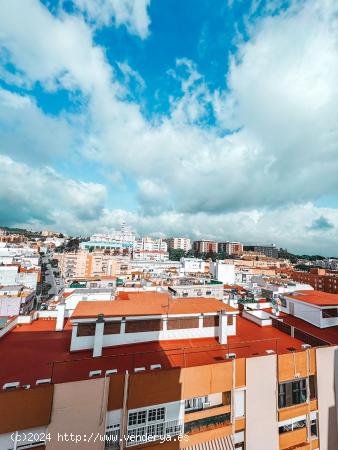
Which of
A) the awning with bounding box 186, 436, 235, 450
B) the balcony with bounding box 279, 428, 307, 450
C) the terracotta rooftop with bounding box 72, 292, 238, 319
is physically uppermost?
the terracotta rooftop with bounding box 72, 292, 238, 319

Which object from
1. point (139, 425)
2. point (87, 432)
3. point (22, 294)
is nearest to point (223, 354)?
point (139, 425)

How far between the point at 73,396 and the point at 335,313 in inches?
576

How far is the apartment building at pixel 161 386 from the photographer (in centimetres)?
605

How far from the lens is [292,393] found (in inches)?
336

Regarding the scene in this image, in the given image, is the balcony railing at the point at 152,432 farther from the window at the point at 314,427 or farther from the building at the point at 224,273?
the building at the point at 224,273

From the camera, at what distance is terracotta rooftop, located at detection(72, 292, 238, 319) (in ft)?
32.7

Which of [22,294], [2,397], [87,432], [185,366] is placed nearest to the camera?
[2,397]

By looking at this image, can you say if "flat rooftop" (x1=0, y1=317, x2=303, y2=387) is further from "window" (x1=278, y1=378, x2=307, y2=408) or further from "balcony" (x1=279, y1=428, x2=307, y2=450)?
"balcony" (x1=279, y1=428, x2=307, y2=450)

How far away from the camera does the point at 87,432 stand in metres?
6.10

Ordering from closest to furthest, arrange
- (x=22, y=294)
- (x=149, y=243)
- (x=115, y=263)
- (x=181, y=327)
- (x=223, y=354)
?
(x=223, y=354), (x=181, y=327), (x=22, y=294), (x=115, y=263), (x=149, y=243)

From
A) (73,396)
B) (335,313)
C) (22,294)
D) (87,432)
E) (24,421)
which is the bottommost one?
(22,294)

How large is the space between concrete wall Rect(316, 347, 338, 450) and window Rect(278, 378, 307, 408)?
2.30ft

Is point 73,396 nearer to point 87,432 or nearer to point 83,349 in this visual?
point 87,432

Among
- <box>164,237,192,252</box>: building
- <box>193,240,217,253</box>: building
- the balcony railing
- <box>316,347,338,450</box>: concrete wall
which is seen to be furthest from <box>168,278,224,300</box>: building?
<box>193,240,217,253</box>: building
